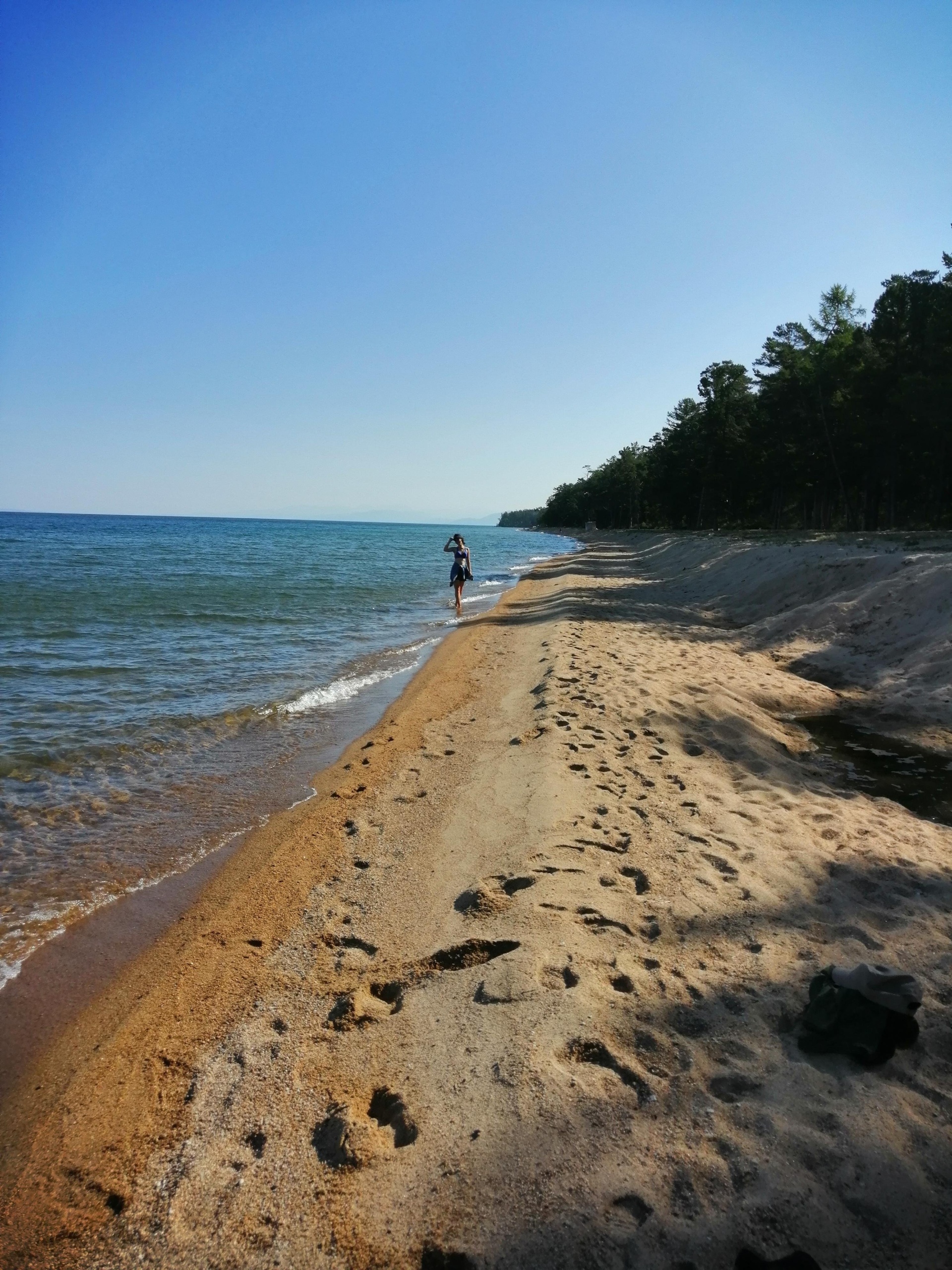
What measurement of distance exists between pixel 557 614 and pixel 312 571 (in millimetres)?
25499

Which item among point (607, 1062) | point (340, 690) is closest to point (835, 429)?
point (340, 690)

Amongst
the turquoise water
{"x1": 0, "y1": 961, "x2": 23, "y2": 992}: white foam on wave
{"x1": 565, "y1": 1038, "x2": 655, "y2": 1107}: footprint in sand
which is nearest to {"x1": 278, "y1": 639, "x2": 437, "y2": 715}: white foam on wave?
the turquoise water

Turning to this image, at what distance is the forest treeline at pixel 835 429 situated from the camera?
92.2 ft

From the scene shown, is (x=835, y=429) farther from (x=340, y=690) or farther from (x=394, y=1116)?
A: (x=394, y=1116)

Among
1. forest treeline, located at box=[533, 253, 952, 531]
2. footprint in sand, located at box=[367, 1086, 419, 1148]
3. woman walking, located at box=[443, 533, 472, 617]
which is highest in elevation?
forest treeline, located at box=[533, 253, 952, 531]

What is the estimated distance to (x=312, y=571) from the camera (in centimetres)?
4069

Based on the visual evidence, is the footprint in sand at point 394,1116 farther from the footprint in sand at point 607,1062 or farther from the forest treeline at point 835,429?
the forest treeline at point 835,429

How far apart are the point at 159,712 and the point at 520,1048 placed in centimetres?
837

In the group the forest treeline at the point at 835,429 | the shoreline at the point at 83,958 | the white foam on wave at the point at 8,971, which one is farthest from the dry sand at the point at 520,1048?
the forest treeline at the point at 835,429

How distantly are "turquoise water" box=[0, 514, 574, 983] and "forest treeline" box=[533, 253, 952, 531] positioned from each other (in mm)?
18862

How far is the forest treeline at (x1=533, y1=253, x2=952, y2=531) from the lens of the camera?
1107 inches

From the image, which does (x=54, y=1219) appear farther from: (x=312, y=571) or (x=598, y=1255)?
(x=312, y=571)

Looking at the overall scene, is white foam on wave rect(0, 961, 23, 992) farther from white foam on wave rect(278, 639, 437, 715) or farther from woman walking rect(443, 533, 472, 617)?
woman walking rect(443, 533, 472, 617)

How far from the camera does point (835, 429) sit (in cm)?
3550
